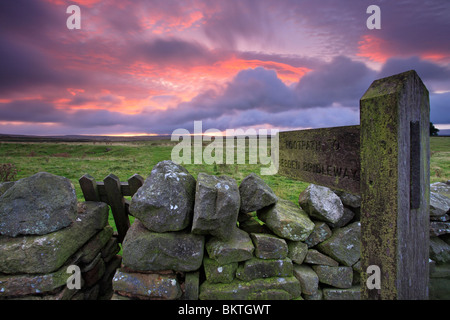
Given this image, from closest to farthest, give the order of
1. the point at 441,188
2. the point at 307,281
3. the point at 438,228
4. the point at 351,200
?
1. the point at 307,281
2. the point at 351,200
3. the point at 438,228
4. the point at 441,188

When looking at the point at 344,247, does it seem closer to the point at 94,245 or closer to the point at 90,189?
the point at 94,245

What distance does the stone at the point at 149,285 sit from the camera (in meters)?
2.81

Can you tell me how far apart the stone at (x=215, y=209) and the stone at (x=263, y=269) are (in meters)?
0.52

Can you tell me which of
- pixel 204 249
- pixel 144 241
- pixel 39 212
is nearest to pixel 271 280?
pixel 204 249

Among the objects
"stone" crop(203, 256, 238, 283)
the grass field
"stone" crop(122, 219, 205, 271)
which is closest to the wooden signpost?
"stone" crop(203, 256, 238, 283)

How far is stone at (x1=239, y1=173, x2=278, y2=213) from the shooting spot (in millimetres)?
3281

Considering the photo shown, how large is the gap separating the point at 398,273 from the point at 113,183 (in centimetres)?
377

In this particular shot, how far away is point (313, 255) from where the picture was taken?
11.1 ft

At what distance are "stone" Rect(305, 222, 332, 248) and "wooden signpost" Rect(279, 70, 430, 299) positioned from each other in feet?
4.31

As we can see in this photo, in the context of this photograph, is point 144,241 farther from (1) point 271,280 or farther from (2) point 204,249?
(1) point 271,280

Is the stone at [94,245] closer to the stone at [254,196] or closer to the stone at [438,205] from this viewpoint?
the stone at [254,196]

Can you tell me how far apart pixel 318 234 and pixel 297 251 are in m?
0.47

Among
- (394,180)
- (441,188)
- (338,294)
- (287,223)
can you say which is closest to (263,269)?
(287,223)

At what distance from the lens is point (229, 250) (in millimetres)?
2922
